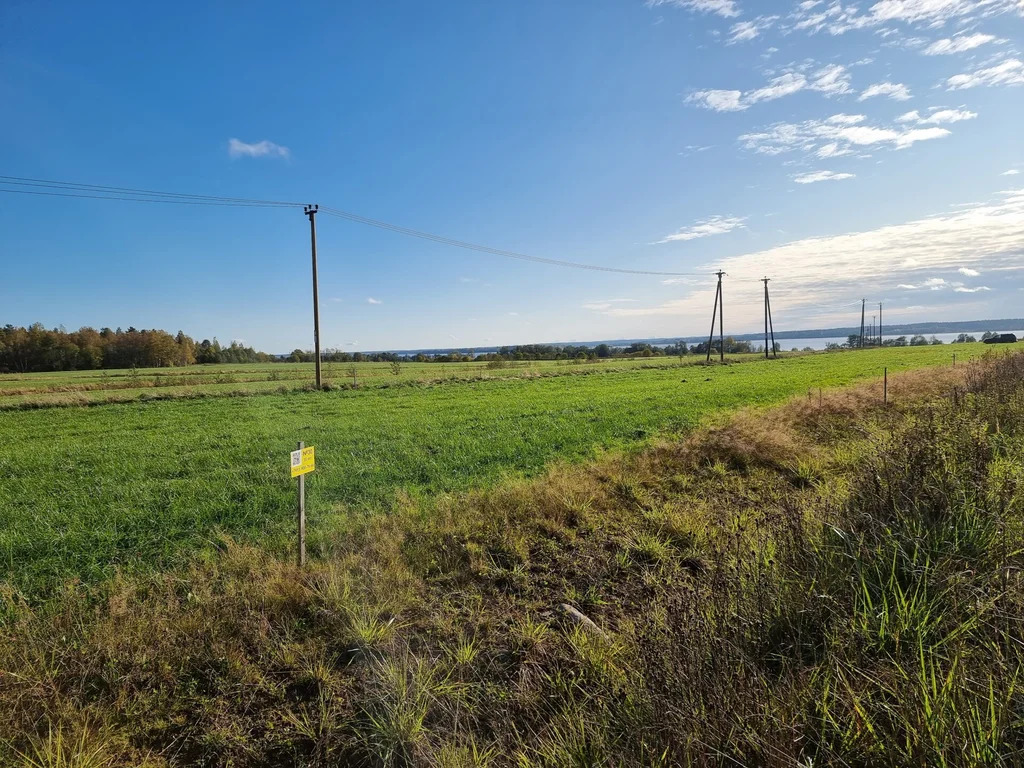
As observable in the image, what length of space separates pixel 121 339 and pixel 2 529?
10226 cm

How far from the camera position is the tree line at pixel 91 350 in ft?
240

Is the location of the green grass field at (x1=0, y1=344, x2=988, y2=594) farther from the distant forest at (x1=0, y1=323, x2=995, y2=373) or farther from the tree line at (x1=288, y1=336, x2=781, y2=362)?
the tree line at (x1=288, y1=336, x2=781, y2=362)

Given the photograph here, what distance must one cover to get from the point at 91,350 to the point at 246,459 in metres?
91.1

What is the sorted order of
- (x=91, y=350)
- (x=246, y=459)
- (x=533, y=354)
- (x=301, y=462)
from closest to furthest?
(x=301, y=462)
(x=246, y=459)
(x=91, y=350)
(x=533, y=354)

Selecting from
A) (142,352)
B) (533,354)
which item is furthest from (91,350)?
(533,354)

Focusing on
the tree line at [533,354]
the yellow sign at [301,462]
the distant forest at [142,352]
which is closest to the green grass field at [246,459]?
the yellow sign at [301,462]

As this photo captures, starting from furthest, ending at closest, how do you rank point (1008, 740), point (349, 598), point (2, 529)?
point (2, 529) → point (349, 598) → point (1008, 740)

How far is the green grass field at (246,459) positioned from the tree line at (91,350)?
215ft

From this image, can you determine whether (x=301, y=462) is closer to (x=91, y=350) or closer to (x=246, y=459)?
(x=246, y=459)

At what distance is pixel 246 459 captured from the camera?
1039cm

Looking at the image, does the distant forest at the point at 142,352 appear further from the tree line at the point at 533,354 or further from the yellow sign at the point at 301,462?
the yellow sign at the point at 301,462

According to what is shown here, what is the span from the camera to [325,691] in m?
3.03

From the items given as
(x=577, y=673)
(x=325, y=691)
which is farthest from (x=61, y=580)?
(x=577, y=673)

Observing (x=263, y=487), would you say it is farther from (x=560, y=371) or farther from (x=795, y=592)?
(x=560, y=371)
